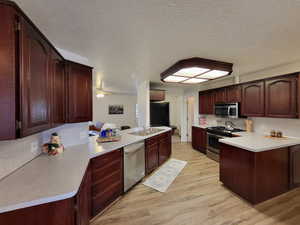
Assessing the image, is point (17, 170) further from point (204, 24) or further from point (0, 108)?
point (204, 24)

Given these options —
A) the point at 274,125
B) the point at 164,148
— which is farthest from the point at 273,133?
the point at 164,148

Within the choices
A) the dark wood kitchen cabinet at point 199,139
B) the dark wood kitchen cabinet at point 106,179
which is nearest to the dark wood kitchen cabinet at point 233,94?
the dark wood kitchen cabinet at point 199,139

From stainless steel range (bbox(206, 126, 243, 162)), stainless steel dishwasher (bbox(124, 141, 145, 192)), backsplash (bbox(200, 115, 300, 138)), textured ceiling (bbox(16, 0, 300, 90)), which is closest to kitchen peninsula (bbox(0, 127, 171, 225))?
stainless steel dishwasher (bbox(124, 141, 145, 192))

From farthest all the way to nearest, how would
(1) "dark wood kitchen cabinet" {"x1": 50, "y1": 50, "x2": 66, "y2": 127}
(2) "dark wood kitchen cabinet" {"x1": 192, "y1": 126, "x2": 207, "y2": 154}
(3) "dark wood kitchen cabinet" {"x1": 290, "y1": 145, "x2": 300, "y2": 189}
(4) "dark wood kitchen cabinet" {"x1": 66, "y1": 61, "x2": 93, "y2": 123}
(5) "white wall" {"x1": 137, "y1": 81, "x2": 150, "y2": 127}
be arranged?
(2) "dark wood kitchen cabinet" {"x1": 192, "y1": 126, "x2": 207, "y2": 154} → (5) "white wall" {"x1": 137, "y1": 81, "x2": 150, "y2": 127} → (3) "dark wood kitchen cabinet" {"x1": 290, "y1": 145, "x2": 300, "y2": 189} → (4) "dark wood kitchen cabinet" {"x1": 66, "y1": 61, "x2": 93, "y2": 123} → (1) "dark wood kitchen cabinet" {"x1": 50, "y1": 50, "x2": 66, "y2": 127}

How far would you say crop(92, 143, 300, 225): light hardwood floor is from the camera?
1.64 metres

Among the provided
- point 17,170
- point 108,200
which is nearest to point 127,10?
point 17,170

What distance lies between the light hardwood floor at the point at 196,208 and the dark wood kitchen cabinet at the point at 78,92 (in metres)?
1.43

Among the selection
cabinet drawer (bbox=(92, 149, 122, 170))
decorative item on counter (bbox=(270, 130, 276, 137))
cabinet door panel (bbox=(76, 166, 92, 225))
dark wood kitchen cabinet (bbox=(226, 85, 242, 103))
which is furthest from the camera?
dark wood kitchen cabinet (bbox=(226, 85, 242, 103))

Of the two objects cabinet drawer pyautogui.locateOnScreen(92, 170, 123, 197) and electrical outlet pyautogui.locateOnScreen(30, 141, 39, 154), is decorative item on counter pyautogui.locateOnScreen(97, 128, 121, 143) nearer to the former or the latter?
cabinet drawer pyautogui.locateOnScreen(92, 170, 123, 197)

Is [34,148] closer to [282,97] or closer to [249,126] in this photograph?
[282,97]

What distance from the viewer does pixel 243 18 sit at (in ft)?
4.15

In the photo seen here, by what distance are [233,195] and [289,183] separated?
97 cm

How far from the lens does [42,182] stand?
1009 millimetres

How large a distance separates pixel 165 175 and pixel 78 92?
2357mm
